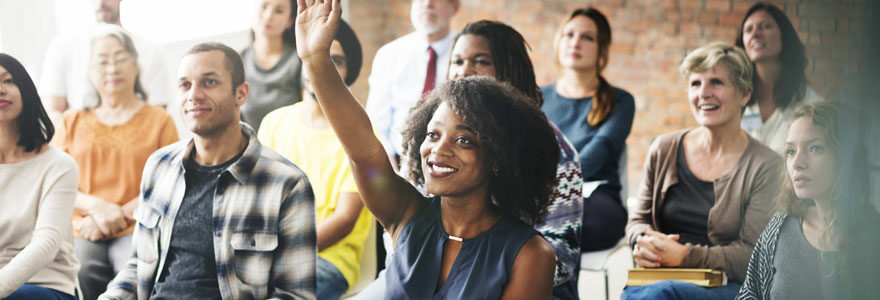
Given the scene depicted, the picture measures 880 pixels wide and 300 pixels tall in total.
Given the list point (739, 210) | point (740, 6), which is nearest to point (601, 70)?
point (739, 210)

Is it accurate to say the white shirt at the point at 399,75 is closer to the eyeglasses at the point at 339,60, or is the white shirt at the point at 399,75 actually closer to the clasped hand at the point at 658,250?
the eyeglasses at the point at 339,60

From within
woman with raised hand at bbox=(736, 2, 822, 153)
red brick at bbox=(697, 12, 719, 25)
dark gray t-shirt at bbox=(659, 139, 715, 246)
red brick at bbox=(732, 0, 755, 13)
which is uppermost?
red brick at bbox=(732, 0, 755, 13)

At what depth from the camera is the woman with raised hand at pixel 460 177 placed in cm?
169

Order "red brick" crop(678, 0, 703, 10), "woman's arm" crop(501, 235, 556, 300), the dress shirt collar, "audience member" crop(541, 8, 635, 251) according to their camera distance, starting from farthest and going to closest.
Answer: "red brick" crop(678, 0, 703, 10)
"audience member" crop(541, 8, 635, 251)
the dress shirt collar
"woman's arm" crop(501, 235, 556, 300)

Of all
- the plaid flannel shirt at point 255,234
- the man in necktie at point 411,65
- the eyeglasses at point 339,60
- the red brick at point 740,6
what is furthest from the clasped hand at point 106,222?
the red brick at point 740,6

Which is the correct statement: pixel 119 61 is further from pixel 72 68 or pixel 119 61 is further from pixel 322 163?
pixel 322 163

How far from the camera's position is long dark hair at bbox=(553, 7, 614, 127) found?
300 centimetres

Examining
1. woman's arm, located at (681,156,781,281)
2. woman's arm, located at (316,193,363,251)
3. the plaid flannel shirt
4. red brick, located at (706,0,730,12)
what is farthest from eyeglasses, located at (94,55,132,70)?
red brick, located at (706,0,730,12)

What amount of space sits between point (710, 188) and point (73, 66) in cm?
209

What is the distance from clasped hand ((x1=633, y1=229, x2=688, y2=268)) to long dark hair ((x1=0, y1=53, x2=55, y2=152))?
184 cm

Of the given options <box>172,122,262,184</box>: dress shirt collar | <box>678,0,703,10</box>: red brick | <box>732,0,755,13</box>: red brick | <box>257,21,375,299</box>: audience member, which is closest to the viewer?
<box>172,122,262,184</box>: dress shirt collar

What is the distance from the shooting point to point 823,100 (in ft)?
7.07

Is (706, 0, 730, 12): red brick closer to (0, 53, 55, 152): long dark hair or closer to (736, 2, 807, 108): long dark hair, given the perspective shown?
(736, 2, 807, 108): long dark hair

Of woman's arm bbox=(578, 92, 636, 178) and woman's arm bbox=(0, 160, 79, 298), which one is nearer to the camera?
woman's arm bbox=(0, 160, 79, 298)
